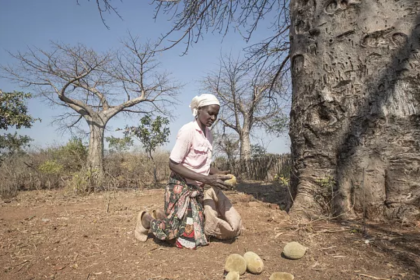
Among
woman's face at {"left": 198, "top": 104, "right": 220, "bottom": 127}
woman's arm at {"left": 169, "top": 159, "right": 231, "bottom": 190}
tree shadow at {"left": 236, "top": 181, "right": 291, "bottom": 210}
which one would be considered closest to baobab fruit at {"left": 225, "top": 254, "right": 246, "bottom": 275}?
woman's arm at {"left": 169, "top": 159, "right": 231, "bottom": 190}

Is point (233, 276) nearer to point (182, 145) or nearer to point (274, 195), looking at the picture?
point (182, 145)

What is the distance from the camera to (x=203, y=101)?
251 cm

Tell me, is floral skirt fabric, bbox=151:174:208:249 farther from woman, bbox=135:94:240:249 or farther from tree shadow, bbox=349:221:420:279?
tree shadow, bbox=349:221:420:279

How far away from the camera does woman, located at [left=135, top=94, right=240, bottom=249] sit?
2.46 metres

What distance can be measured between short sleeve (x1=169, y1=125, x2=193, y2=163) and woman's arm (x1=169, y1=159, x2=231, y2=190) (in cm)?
6

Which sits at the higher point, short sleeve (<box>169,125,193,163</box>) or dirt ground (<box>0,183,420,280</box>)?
short sleeve (<box>169,125,193,163</box>)

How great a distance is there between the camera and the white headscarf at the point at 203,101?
2.50 metres

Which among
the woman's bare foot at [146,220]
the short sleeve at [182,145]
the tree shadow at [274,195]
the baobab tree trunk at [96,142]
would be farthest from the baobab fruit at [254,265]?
the baobab tree trunk at [96,142]

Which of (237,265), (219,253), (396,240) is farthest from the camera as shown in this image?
(219,253)

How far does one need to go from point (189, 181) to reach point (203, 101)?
773mm

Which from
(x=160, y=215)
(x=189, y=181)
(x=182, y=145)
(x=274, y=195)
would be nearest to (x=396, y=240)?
(x=189, y=181)

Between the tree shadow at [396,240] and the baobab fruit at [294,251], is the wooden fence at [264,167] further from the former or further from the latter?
the baobab fruit at [294,251]

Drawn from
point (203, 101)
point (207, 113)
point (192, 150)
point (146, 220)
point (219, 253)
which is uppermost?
point (203, 101)

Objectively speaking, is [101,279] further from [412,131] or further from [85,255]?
[412,131]
